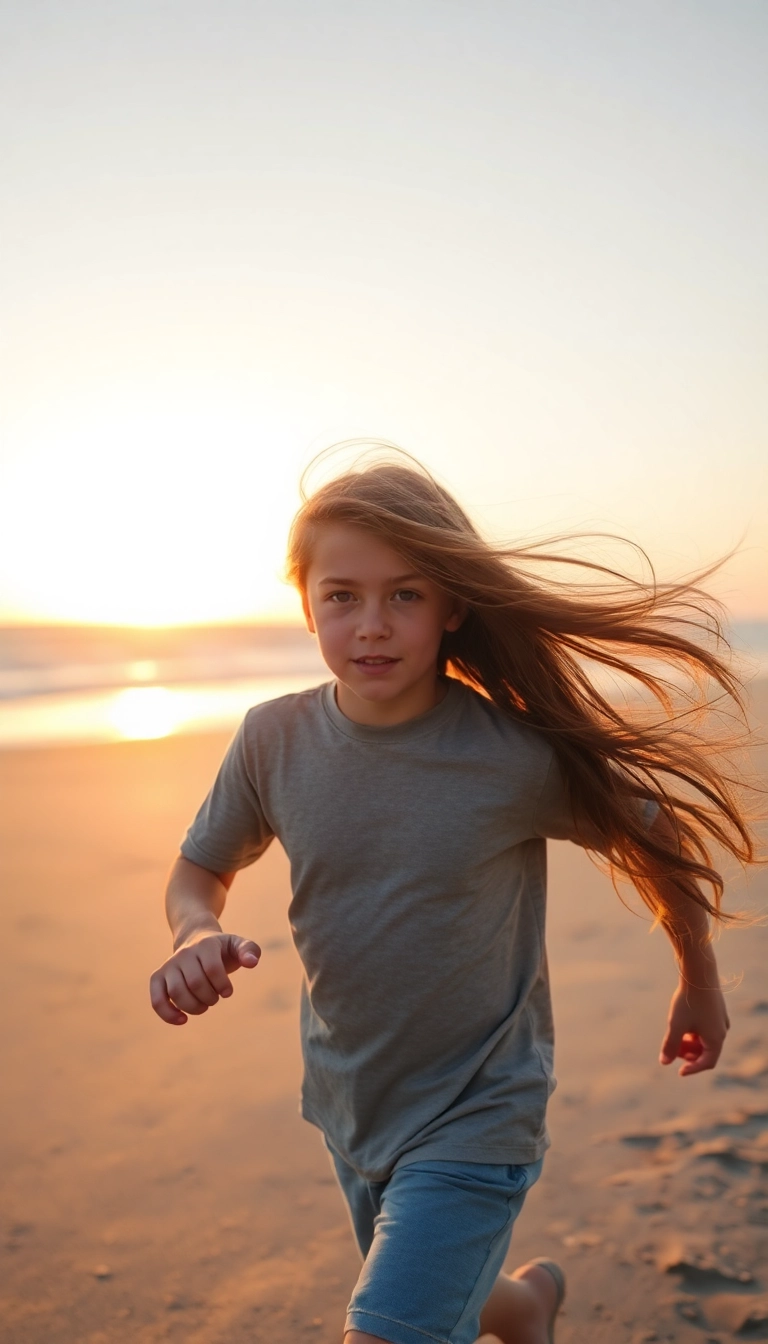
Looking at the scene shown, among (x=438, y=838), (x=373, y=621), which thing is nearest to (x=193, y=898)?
(x=438, y=838)

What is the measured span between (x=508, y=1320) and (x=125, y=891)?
3.40m

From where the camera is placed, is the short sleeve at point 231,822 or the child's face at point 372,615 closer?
the child's face at point 372,615

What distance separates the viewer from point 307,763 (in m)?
2.21

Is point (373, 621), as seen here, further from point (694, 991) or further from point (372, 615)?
point (694, 991)

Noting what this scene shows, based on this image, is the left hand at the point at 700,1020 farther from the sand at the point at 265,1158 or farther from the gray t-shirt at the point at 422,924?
the sand at the point at 265,1158

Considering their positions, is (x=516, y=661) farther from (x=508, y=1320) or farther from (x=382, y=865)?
(x=508, y=1320)

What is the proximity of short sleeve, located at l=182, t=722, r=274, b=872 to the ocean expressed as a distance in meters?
1.19

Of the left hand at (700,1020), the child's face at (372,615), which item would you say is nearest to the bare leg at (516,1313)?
the left hand at (700,1020)

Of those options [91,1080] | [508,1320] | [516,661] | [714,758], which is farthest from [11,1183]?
[714,758]

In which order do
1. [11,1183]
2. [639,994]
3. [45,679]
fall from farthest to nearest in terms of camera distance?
[45,679], [639,994], [11,1183]

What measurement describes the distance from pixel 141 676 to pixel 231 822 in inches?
694

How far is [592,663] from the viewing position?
8.27 ft

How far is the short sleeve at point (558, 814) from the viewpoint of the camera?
215 cm

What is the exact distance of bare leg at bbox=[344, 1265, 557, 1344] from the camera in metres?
2.26
